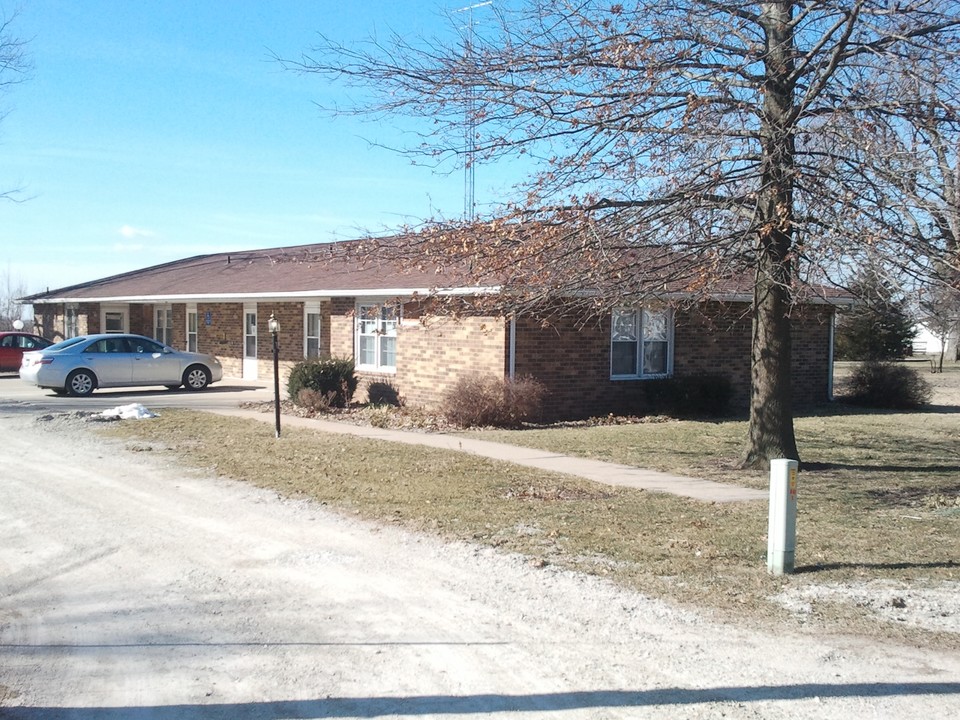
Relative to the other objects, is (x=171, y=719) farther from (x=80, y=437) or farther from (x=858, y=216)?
(x=80, y=437)

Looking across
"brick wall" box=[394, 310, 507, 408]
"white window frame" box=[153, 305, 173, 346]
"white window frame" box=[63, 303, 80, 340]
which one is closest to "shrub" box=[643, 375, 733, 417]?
"brick wall" box=[394, 310, 507, 408]

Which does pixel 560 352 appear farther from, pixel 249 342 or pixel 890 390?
pixel 249 342

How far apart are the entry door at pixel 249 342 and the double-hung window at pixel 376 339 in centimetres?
617

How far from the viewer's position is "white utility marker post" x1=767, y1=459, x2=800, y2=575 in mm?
6965

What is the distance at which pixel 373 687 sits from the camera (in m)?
4.92

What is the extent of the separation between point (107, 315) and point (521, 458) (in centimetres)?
2334

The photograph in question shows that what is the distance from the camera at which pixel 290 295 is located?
21844 mm

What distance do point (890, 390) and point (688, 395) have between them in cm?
631

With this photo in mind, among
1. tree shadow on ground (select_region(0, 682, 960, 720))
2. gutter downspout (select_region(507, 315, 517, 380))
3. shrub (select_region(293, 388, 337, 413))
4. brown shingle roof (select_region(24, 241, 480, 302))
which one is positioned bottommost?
tree shadow on ground (select_region(0, 682, 960, 720))

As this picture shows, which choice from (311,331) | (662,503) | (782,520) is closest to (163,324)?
(311,331)

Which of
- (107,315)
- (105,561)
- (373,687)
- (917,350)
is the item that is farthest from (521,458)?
(917,350)

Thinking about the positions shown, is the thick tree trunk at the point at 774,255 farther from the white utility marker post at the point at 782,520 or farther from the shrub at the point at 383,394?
the shrub at the point at 383,394

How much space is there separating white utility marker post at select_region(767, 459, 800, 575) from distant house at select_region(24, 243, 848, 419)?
5118mm

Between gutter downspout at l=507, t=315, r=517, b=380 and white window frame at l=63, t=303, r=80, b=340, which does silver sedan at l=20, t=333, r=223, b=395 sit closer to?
gutter downspout at l=507, t=315, r=517, b=380
